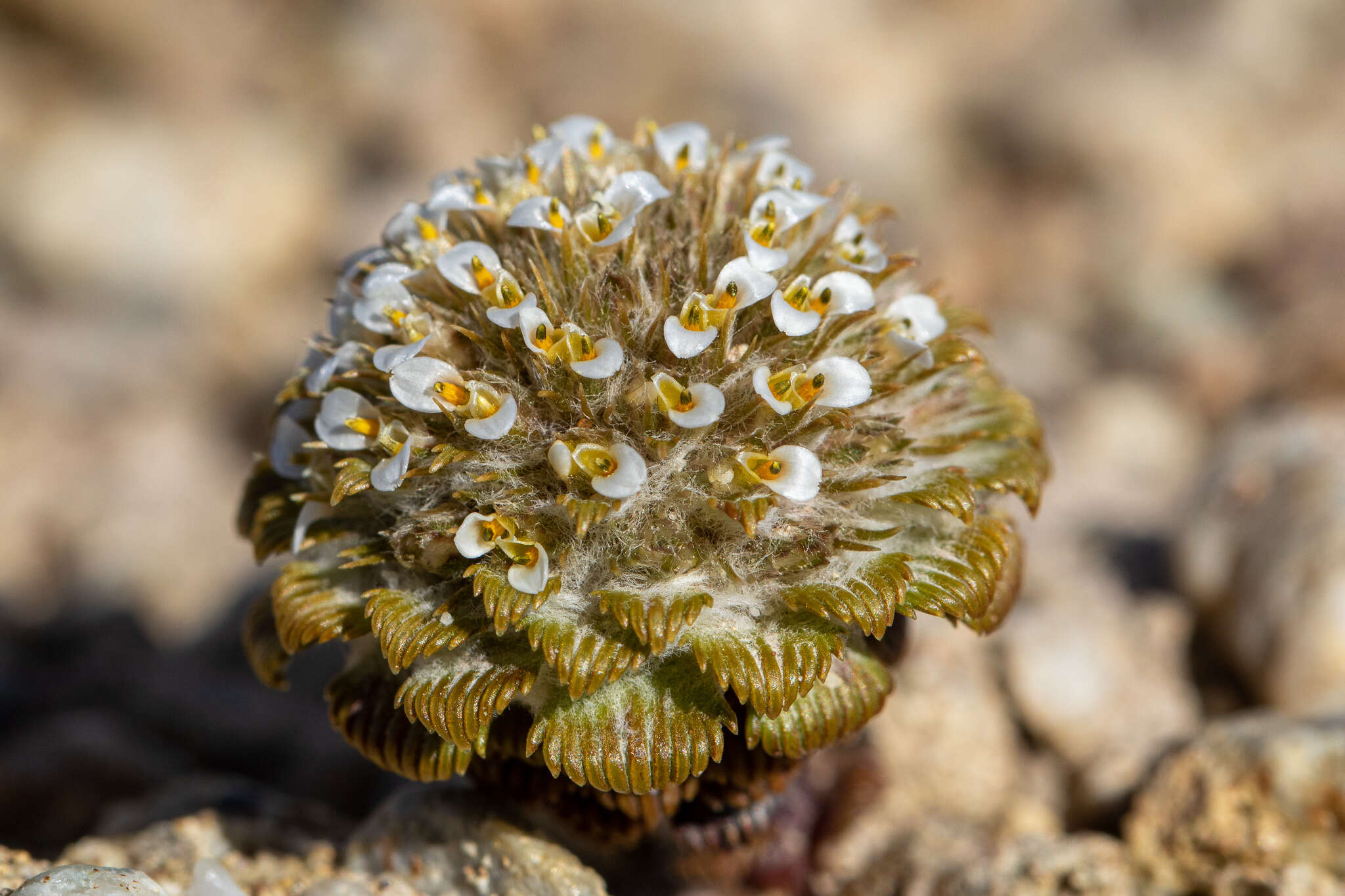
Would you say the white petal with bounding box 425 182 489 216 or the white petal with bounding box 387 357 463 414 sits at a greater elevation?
the white petal with bounding box 425 182 489 216

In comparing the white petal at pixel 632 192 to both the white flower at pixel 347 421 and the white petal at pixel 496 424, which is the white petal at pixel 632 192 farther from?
the white flower at pixel 347 421

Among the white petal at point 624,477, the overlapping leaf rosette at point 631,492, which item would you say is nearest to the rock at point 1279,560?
the overlapping leaf rosette at point 631,492

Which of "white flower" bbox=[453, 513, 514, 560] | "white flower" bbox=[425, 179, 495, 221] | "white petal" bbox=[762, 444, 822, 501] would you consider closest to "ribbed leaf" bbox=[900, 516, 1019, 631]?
"white petal" bbox=[762, 444, 822, 501]

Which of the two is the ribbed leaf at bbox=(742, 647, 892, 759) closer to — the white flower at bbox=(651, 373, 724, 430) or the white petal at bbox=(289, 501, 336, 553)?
the white flower at bbox=(651, 373, 724, 430)

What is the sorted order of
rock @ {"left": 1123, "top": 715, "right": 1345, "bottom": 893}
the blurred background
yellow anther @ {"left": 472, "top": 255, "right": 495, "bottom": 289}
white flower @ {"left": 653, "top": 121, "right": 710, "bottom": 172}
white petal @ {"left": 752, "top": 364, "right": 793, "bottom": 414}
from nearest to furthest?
1. white petal @ {"left": 752, "top": 364, "right": 793, "bottom": 414}
2. yellow anther @ {"left": 472, "top": 255, "right": 495, "bottom": 289}
3. white flower @ {"left": 653, "top": 121, "right": 710, "bottom": 172}
4. rock @ {"left": 1123, "top": 715, "right": 1345, "bottom": 893}
5. the blurred background

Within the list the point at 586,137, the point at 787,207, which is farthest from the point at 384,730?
the point at 586,137

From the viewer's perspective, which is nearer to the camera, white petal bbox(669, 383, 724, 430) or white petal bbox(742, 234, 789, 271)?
white petal bbox(669, 383, 724, 430)

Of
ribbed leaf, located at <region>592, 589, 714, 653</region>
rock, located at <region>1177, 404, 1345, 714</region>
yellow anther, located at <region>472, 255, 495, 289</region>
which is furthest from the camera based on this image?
rock, located at <region>1177, 404, 1345, 714</region>
